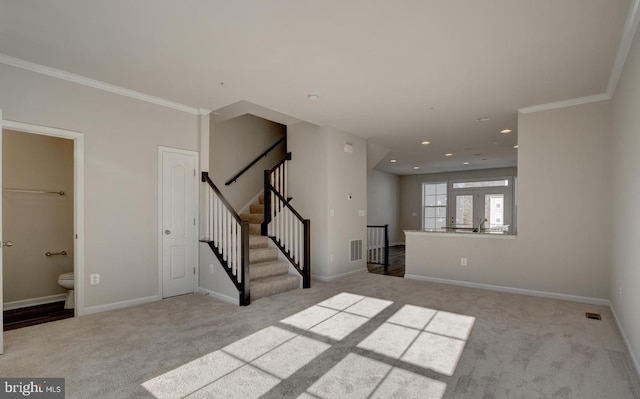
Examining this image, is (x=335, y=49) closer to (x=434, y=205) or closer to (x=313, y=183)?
(x=313, y=183)

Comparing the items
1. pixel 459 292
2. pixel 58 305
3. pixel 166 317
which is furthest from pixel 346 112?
pixel 58 305

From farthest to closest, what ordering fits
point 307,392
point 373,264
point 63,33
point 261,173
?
point 373,264 < point 261,173 < point 63,33 < point 307,392

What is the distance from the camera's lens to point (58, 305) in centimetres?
412

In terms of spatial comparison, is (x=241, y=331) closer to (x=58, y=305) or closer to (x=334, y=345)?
(x=334, y=345)

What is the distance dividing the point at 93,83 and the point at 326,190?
11.4ft

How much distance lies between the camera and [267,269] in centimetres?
474

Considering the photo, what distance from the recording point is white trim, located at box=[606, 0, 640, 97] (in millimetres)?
2293

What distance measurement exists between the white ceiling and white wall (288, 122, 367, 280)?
1.09 meters

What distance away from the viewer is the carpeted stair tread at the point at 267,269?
4.58m

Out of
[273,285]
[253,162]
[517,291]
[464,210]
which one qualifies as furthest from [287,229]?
[464,210]

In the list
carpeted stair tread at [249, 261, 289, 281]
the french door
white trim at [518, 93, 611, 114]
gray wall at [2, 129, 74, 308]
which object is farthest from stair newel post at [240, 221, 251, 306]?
the french door

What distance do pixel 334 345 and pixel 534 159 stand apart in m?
3.85

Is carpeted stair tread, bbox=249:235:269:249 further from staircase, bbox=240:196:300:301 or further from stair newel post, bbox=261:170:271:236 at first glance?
stair newel post, bbox=261:170:271:236

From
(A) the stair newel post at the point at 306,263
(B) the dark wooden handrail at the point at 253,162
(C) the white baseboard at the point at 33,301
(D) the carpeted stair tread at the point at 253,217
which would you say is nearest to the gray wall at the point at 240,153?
(B) the dark wooden handrail at the point at 253,162
